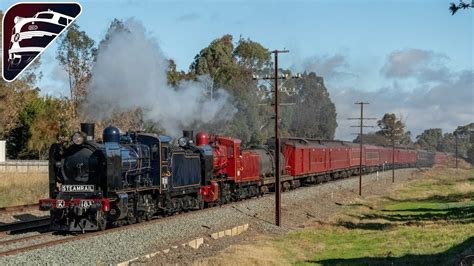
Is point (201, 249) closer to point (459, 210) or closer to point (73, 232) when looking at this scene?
point (73, 232)

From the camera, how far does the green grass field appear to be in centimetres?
2175

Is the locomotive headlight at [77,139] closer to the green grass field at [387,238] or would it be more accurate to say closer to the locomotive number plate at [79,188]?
the locomotive number plate at [79,188]

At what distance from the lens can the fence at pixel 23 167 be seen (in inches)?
2093

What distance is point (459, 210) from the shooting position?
39250 mm

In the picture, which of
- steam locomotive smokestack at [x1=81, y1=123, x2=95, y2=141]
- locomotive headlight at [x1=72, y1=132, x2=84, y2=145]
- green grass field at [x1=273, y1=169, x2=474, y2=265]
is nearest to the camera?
green grass field at [x1=273, y1=169, x2=474, y2=265]

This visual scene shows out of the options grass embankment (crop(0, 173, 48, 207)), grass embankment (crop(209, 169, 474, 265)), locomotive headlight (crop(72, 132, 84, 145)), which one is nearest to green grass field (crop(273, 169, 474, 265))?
grass embankment (crop(209, 169, 474, 265))

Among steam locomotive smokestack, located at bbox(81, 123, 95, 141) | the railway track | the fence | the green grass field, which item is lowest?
the green grass field

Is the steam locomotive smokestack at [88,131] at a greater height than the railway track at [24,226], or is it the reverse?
the steam locomotive smokestack at [88,131]

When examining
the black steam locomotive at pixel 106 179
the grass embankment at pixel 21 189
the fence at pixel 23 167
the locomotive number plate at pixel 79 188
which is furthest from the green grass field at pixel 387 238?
the fence at pixel 23 167

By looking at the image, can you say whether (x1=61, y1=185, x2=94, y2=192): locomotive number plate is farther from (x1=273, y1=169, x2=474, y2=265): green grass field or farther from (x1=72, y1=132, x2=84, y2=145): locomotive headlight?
(x1=273, y1=169, x2=474, y2=265): green grass field

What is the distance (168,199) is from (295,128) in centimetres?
9113

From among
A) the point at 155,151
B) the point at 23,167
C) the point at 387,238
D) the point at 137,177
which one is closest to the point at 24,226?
the point at 137,177

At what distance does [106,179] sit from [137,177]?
8.48 ft

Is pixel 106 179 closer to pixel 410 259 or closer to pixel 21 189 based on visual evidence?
pixel 410 259
